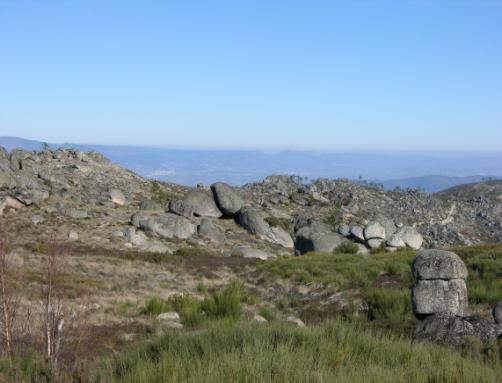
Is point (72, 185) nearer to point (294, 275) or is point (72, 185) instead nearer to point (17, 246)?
point (17, 246)

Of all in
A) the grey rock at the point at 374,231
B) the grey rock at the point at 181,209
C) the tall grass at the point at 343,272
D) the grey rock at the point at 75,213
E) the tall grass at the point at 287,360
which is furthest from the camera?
the grey rock at the point at 374,231

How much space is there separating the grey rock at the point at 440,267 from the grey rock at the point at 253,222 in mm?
31877

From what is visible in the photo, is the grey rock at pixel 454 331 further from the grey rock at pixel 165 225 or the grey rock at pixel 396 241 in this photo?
the grey rock at pixel 396 241

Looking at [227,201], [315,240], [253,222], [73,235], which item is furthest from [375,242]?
[73,235]

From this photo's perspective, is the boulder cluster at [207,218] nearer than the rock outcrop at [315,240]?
Yes

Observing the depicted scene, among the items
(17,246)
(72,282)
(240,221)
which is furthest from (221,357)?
(240,221)

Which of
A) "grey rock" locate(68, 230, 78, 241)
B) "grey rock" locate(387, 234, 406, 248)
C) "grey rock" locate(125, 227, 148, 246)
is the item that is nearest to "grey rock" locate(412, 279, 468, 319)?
"grey rock" locate(125, 227, 148, 246)

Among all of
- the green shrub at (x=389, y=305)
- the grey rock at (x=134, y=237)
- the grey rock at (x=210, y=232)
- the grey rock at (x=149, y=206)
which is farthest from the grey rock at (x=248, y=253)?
the green shrub at (x=389, y=305)

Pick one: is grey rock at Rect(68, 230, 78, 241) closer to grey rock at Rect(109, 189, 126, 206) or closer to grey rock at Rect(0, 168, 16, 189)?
grey rock at Rect(0, 168, 16, 189)

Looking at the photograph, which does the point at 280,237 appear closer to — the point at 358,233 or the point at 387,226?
the point at 358,233

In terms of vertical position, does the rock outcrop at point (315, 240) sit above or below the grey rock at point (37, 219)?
below

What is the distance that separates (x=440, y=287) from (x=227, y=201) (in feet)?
115

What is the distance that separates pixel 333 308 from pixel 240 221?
29439mm

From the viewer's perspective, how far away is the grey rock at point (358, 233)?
47.3m
